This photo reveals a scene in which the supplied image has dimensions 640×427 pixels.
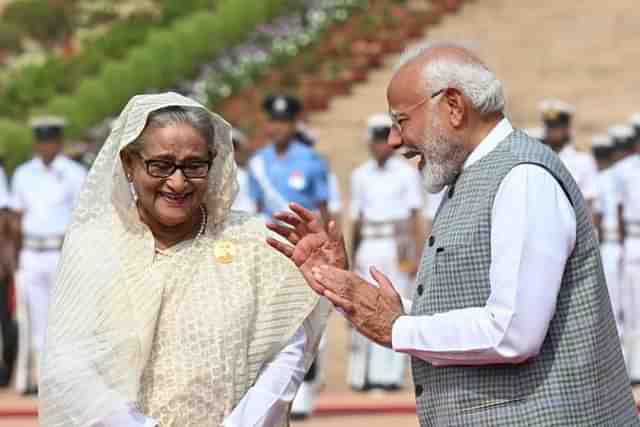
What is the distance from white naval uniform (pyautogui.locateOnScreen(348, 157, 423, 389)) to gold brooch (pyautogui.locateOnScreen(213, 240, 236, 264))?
726 cm

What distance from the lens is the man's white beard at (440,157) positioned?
4.55m

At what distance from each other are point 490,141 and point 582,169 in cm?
723

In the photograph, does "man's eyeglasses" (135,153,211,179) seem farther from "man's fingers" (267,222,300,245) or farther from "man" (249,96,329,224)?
"man" (249,96,329,224)

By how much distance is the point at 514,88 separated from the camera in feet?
71.8

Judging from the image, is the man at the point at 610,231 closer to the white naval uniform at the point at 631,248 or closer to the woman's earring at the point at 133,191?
the white naval uniform at the point at 631,248

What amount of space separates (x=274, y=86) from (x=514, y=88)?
3151 mm

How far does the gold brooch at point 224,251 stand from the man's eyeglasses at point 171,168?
8.6 inches

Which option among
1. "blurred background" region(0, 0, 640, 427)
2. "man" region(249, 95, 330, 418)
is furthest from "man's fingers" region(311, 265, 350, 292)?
"blurred background" region(0, 0, 640, 427)

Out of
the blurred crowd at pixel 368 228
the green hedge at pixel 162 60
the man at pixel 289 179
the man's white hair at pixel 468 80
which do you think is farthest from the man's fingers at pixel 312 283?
the green hedge at pixel 162 60

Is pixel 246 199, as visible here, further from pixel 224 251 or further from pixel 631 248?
pixel 224 251

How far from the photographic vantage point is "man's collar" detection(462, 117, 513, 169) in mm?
4539

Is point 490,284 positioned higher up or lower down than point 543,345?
higher up

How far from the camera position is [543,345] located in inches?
172

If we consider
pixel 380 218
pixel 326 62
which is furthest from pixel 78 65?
pixel 380 218
